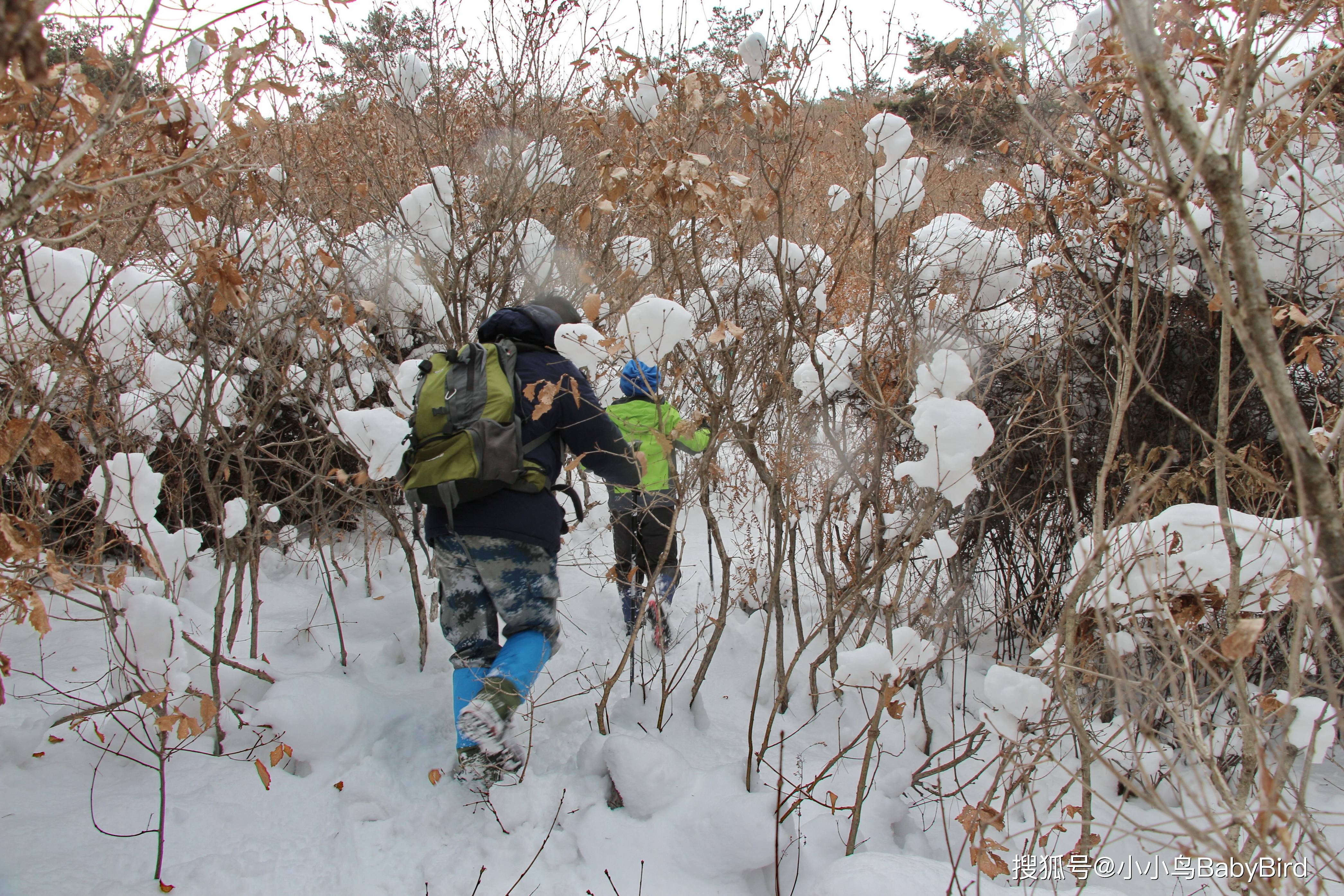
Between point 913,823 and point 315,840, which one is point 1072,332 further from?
point 315,840

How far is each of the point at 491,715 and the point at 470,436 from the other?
0.99m

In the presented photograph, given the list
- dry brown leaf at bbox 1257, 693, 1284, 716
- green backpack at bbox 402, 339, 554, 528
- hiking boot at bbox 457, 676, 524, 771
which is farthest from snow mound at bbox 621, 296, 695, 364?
dry brown leaf at bbox 1257, 693, 1284, 716

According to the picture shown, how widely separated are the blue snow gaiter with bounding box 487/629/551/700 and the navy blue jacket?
1.14ft

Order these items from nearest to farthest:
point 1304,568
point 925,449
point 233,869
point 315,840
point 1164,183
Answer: point 1164,183, point 1304,568, point 233,869, point 315,840, point 925,449

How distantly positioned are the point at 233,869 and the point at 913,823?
2379 mm

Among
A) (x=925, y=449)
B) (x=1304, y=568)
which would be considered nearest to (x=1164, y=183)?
(x=1304, y=568)

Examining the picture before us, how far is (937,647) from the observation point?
10.8 ft

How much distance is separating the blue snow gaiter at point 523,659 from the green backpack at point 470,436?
53 centimetres

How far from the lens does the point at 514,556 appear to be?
103 inches

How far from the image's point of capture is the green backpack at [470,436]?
2498 millimetres

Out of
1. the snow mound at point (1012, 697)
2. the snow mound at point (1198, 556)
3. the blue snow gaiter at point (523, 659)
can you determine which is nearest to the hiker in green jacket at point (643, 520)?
the blue snow gaiter at point (523, 659)

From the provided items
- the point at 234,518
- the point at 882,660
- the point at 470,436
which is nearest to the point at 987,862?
the point at 882,660

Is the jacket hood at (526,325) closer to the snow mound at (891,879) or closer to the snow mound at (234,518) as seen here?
the snow mound at (234,518)

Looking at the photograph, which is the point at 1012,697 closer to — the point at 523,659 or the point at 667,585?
the point at 523,659
